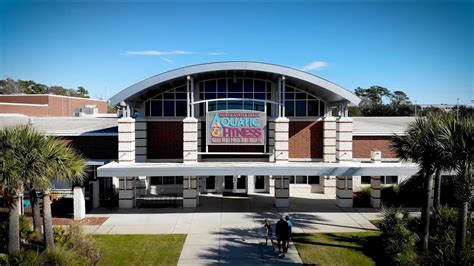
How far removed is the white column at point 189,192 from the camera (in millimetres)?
22031

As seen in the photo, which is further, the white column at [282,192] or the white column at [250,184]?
the white column at [250,184]

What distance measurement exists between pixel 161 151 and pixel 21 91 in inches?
3605

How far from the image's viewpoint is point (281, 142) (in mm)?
22062

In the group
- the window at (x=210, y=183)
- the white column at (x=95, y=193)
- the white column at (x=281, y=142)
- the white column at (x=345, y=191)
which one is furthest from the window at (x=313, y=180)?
the white column at (x=95, y=193)

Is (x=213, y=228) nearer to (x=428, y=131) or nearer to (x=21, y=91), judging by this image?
(x=428, y=131)

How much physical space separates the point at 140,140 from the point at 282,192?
30.8 ft

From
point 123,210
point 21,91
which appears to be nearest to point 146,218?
point 123,210

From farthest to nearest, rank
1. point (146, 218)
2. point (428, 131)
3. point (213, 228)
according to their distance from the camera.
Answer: point (146, 218), point (213, 228), point (428, 131)

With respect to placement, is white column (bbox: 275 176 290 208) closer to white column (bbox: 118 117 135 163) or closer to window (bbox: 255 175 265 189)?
window (bbox: 255 175 265 189)

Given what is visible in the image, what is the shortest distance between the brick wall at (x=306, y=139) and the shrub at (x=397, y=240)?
30.2 ft

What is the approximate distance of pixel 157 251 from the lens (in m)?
15.0

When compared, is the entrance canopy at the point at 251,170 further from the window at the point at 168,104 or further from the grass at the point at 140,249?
the window at the point at 168,104

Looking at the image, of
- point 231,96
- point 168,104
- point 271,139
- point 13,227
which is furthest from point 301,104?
point 13,227

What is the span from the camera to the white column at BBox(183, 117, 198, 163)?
71.2 feet
